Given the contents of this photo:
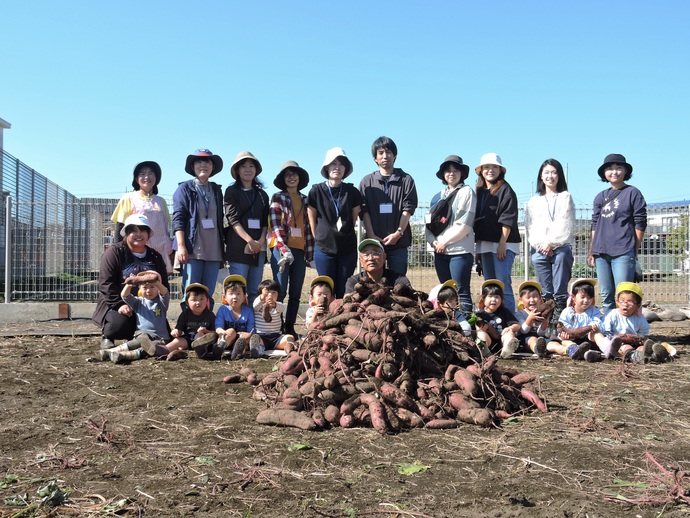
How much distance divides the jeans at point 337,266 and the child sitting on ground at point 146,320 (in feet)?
6.08

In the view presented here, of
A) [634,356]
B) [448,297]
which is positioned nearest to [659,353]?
[634,356]

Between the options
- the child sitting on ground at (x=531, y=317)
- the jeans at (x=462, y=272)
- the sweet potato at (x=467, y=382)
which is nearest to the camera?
the sweet potato at (x=467, y=382)

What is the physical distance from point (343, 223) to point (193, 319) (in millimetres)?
2118

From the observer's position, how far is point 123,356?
680 centimetres

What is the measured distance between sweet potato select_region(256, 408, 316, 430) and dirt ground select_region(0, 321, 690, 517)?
70 millimetres

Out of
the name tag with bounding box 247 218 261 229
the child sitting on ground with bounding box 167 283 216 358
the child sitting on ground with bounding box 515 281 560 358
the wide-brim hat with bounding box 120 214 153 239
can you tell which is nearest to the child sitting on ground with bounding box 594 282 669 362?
the child sitting on ground with bounding box 515 281 560 358

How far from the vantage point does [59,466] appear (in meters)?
3.50

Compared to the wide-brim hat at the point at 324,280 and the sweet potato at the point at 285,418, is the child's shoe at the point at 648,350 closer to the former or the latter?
the wide-brim hat at the point at 324,280

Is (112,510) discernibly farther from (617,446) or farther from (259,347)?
(259,347)

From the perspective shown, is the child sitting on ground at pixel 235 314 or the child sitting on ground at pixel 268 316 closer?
the child sitting on ground at pixel 235 314

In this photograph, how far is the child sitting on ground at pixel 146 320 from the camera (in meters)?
6.91

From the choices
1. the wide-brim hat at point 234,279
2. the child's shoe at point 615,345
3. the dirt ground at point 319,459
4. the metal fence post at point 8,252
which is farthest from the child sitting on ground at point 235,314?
the metal fence post at point 8,252

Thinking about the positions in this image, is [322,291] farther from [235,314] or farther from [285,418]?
[285,418]

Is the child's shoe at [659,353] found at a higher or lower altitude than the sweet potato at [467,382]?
lower
